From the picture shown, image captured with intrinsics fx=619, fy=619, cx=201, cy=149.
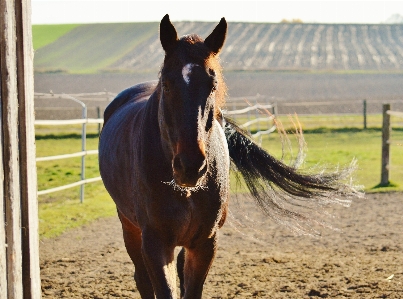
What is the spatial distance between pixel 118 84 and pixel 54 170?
30.7 meters

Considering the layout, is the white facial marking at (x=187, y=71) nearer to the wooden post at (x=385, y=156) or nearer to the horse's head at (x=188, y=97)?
the horse's head at (x=188, y=97)

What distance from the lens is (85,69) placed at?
5619 cm

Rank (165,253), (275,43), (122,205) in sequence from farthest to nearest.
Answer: (275,43), (122,205), (165,253)

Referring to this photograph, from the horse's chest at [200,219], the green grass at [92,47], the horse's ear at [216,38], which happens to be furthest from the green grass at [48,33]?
the horse's ear at [216,38]

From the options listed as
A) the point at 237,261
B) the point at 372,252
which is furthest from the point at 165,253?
the point at 372,252

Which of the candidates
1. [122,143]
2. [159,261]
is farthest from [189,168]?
[122,143]

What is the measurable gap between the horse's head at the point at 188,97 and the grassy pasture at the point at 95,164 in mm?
2197

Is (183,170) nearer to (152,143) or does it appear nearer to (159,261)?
(152,143)

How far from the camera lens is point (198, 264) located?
353cm

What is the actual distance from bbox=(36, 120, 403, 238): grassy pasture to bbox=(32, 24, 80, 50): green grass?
42.3 m

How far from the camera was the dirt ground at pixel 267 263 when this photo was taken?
488 centimetres

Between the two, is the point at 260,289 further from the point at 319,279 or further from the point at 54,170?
the point at 54,170

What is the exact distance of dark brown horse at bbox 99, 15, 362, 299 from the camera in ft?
9.02

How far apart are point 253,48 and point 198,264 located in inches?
2267
